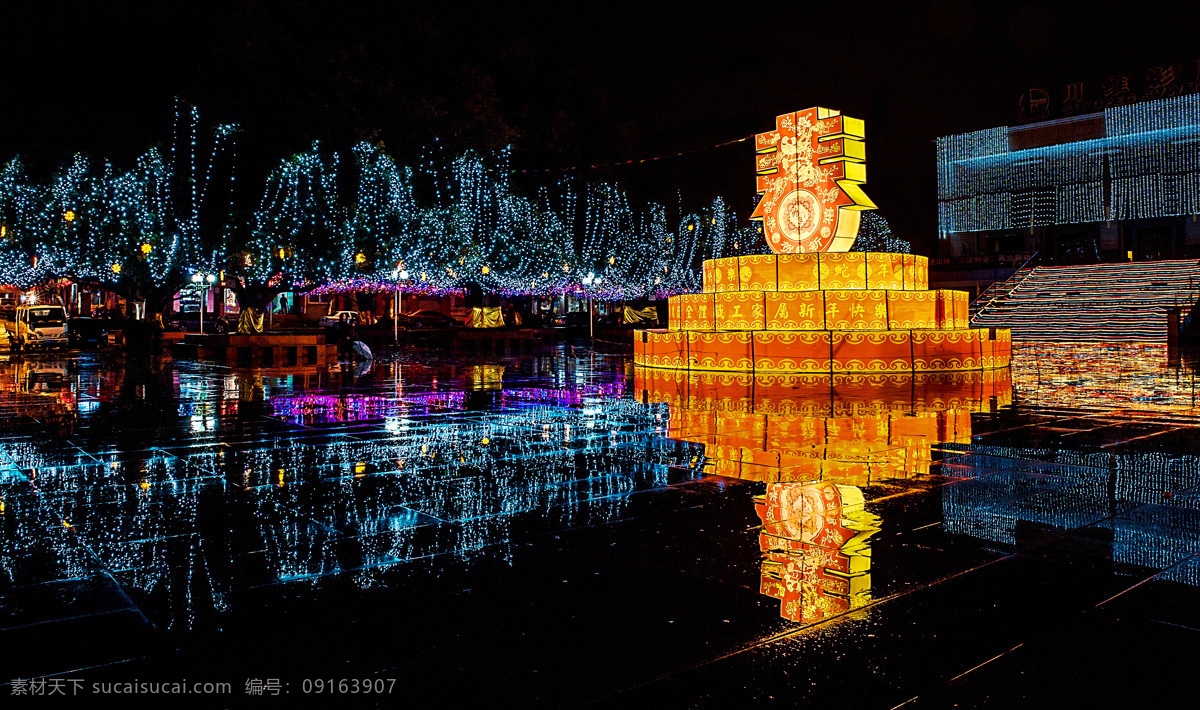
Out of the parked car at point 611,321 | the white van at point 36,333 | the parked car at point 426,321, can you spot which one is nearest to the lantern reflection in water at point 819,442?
the white van at point 36,333

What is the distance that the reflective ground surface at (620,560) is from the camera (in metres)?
2.48

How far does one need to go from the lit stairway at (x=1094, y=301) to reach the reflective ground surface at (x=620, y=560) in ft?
70.6

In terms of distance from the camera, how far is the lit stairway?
26.4 m

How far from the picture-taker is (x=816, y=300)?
46.3ft

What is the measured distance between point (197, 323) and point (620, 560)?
1373 inches

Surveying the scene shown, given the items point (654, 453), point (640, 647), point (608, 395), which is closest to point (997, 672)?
point (640, 647)

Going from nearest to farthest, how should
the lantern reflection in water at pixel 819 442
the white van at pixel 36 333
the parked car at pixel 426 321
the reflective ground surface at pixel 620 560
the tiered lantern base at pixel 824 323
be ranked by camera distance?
the reflective ground surface at pixel 620 560 → the lantern reflection in water at pixel 819 442 → the tiered lantern base at pixel 824 323 → the white van at pixel 36 333 → the parked car at pixel 426 321

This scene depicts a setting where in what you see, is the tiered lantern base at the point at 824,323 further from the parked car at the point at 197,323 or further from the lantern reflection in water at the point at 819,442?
the parked car at the point at 197,323

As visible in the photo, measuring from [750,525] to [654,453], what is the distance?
6.91 ft

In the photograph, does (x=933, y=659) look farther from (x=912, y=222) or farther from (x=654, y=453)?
(x=912, y=222)

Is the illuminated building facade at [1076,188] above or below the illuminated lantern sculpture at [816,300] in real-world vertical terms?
above

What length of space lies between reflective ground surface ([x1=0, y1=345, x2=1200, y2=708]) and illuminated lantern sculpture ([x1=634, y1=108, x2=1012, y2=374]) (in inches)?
222

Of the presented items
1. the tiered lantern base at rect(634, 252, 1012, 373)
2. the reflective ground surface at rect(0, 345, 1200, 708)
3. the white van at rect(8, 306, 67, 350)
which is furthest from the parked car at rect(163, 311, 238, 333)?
the reflective ground surface at rect(0, 345, 1200, 708)

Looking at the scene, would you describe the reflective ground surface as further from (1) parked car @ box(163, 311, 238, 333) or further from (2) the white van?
(1) parked car @ box(163, 311, 238, 333)
